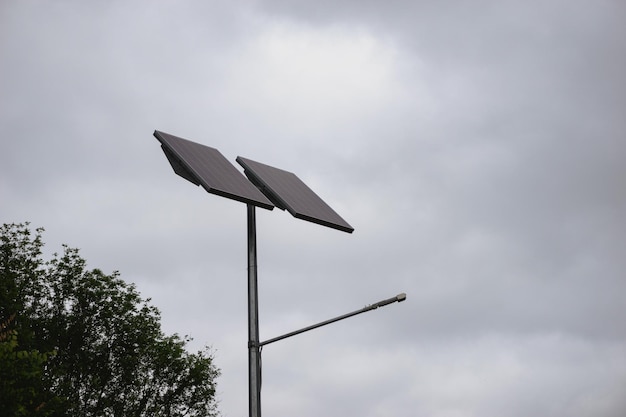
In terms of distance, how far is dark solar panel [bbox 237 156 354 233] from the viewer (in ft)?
49.9

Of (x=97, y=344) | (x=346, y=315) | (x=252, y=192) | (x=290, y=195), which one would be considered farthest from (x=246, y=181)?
(x=97, y=344)

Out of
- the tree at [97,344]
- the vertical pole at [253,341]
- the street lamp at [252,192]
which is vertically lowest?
the vertical pole at [253,341]

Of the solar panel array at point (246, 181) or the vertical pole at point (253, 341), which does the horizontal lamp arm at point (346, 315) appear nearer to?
the vertical pole at point (253, 341)

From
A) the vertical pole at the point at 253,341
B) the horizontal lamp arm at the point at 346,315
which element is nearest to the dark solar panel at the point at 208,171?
the vertical pole at the point at 253,341

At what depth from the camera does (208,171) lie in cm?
1448

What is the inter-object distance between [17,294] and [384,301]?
78.7 feet

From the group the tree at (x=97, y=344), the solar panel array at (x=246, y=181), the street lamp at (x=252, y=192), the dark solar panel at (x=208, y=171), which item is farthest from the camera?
the tree at (x=97, y=344)

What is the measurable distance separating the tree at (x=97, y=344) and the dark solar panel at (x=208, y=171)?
22545 mm

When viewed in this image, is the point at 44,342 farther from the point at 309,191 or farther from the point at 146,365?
the point at 309,191

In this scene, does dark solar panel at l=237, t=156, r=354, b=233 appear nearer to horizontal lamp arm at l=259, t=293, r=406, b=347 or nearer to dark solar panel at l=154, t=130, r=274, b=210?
dark solar panel at l=154, t=130, r=274, b=210

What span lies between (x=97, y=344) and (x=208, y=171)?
26170 mm

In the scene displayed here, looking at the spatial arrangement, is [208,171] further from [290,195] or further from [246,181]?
[290,195]

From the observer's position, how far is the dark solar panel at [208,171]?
1384 cm

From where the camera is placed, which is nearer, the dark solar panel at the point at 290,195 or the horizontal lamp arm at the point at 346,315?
the horizontal lamp arm at the point at 346,315
